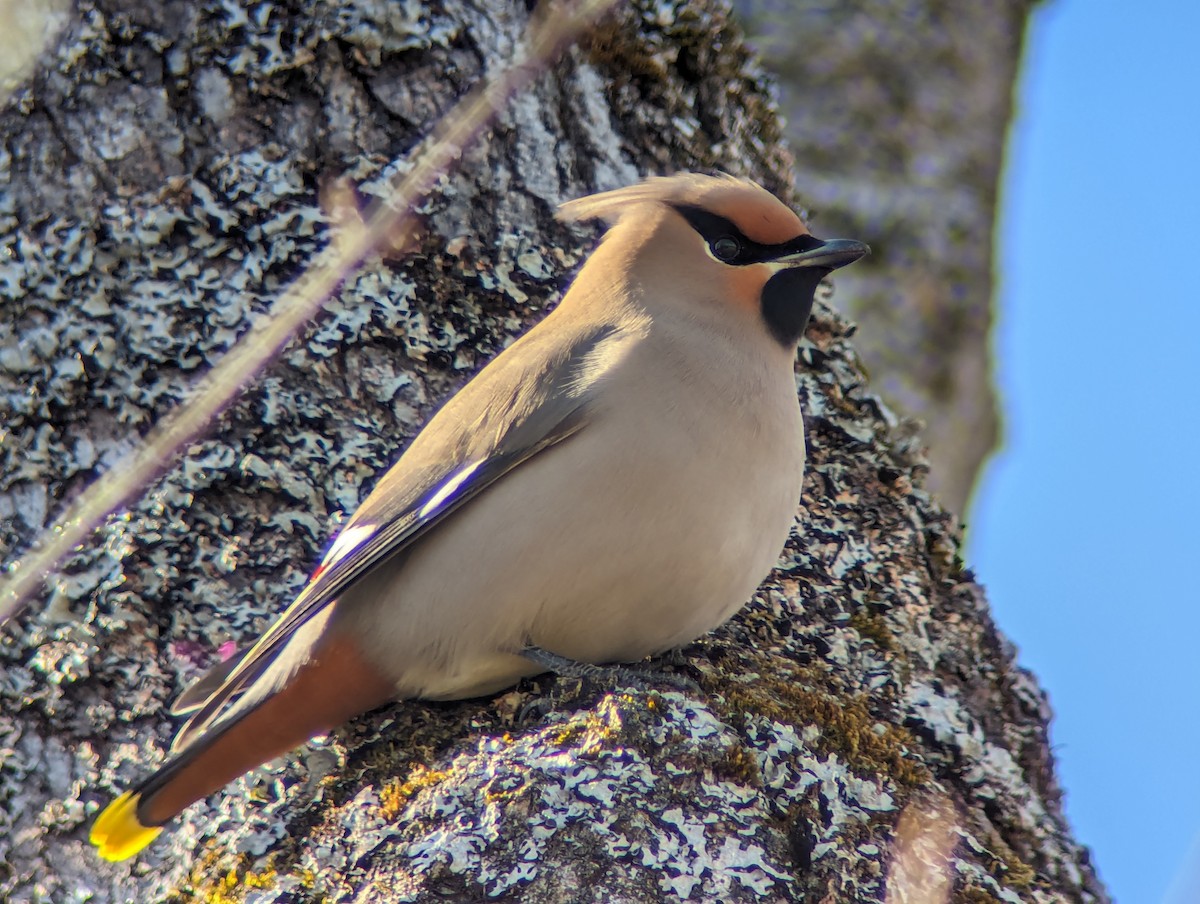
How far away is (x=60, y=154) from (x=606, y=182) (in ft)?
4.20

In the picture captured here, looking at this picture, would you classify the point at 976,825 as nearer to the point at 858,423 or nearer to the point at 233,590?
the point at 858,423

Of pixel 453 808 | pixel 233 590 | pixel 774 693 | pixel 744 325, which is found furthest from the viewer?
pixel 744 325

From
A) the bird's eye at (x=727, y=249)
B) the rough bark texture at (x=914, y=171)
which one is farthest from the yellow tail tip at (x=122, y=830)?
the rough bark texture at (x=914, y=171)

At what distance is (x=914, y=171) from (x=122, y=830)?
3939 millimetres

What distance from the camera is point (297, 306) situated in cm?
322

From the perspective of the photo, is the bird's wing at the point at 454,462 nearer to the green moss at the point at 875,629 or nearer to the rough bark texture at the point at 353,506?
the rough bark texture at the point at 353,506

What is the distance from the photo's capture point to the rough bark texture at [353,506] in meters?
2.41

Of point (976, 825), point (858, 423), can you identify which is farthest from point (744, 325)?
point (976, 825)

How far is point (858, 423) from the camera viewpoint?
11.5 ft

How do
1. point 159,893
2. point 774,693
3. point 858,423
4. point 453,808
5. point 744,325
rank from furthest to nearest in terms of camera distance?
1. point 858,423
2. point 744,325
3. point 774,693
4. point 159,893
5. point 453,808

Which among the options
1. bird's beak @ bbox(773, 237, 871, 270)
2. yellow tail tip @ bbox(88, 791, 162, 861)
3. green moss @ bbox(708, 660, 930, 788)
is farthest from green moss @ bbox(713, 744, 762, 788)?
bird's beak @ bbox(773, 237, 871, 270)

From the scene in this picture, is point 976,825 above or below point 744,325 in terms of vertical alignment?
below

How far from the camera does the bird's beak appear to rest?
3197 mm

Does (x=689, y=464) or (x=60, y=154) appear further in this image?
(x=60, y=154)
